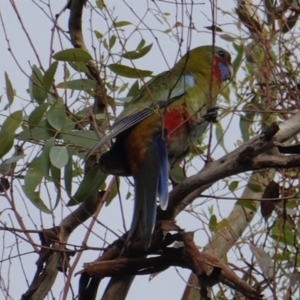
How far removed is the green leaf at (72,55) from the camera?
184 centimetres

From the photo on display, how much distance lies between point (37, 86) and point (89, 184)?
274mm

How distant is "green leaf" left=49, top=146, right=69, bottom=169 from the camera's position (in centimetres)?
170

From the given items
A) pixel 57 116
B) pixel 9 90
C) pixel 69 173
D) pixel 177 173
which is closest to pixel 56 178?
pixel 69 173

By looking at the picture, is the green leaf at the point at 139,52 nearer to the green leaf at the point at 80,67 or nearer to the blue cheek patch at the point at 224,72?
the green leaf at the point at 80,67

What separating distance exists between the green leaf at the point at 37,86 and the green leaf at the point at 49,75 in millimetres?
21

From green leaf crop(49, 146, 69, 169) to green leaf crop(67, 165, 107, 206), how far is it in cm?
10

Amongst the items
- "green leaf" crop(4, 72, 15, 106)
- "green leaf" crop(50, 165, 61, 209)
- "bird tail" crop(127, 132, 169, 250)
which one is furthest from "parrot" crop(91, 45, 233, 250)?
"green leaf" crop(4, 72, 15, 106)

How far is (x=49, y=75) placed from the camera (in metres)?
1.81

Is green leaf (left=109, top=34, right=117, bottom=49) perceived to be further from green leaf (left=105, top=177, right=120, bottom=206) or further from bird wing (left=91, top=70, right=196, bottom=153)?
green leaf (left=105, top=177, right=120, bottom=206)

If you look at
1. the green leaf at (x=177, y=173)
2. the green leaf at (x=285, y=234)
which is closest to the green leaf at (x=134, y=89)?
the green leaf at (x=177, y=173)

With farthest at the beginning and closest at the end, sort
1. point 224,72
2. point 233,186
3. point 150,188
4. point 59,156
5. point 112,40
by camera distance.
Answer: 1. point 224,72
2. point 233,186
3. point 112,40
4. point 150,188
5. point 59,156

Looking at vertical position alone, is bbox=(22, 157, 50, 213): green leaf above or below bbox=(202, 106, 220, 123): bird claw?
below

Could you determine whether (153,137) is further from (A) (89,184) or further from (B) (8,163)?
(B) (8,163)

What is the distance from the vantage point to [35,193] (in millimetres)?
1798
